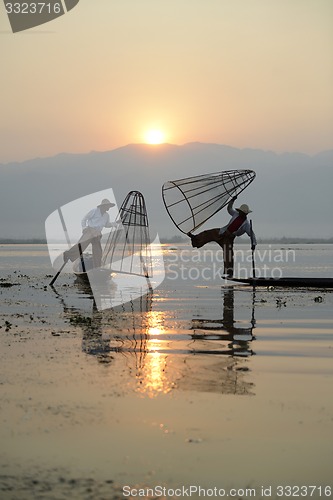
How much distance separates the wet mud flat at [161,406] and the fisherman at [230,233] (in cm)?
1007

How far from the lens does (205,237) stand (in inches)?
1008

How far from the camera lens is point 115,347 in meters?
11.1

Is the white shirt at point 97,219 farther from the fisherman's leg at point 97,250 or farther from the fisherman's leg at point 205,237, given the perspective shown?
the fisherman's leg at point 205,237

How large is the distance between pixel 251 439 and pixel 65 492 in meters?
1.80

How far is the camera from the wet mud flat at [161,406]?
552 centimetres

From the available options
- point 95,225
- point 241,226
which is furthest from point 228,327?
point 95,225

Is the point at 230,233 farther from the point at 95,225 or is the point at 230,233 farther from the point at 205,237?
the point at 95,225

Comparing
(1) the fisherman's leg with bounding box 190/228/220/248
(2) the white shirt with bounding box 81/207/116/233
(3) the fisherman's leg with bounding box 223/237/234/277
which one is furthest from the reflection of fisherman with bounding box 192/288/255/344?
(2) the white shirt with bounding box 81/207/116/233

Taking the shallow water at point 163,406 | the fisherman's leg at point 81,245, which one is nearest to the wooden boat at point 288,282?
the fisherman's leg at point 81,245

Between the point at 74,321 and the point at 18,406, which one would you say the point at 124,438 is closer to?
the point at 18,406

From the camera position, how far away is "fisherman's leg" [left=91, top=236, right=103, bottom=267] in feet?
86.0

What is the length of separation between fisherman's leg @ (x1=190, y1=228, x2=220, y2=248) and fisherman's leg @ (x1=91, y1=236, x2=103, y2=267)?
3.16 metres

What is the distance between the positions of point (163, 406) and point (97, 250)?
19157 mm

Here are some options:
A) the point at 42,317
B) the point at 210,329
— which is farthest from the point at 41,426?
the point at 42,317
